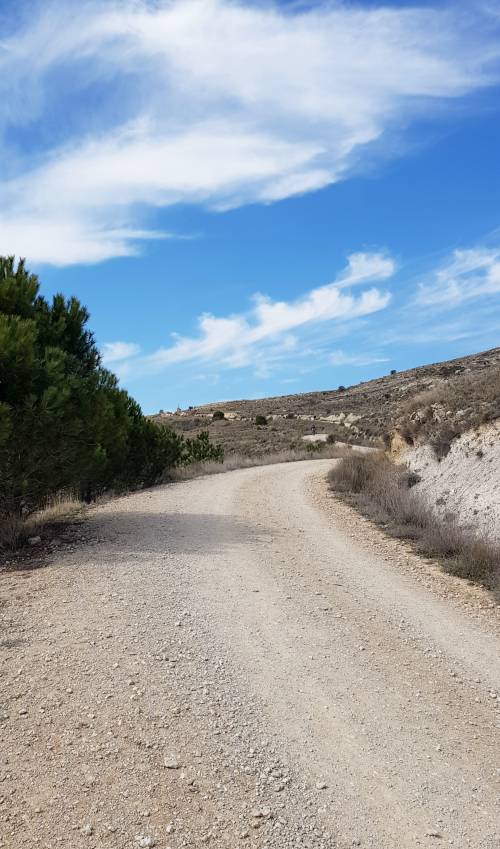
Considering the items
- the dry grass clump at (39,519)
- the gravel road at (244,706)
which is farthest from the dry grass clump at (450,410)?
the dry grass clump at (39,519)

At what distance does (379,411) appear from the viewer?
53781 mm

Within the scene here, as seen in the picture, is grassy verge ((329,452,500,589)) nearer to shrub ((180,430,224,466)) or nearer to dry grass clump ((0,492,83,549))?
dry grass clump ((0,492,83,549))

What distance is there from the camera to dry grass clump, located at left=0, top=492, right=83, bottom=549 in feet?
33.6

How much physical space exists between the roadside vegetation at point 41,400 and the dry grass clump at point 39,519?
24 mm

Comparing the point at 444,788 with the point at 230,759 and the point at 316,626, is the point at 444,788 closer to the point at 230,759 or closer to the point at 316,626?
the point at 230,759

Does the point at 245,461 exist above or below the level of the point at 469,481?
above

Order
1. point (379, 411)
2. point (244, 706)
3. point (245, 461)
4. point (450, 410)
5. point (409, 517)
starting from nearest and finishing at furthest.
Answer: point (244, 706), point (409, 517), point (450, 410), point (245, 461), point (379, 411)

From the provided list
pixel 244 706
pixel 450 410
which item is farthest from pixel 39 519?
pixel 450 410

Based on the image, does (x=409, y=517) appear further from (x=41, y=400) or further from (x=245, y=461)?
(x=245, y=461)

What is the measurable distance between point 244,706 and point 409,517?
8276mm

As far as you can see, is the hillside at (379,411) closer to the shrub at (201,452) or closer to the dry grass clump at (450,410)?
the dry grass clump at (450,410)

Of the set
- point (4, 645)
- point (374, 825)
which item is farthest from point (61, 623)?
point (374, 825)

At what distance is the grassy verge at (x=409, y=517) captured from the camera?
9133 mm

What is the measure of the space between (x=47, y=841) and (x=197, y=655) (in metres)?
2.39
